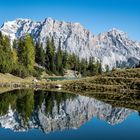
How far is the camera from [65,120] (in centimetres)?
4866

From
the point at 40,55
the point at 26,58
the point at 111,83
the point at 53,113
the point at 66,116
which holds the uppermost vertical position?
the point at 40,55

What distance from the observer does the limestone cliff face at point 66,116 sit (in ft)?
143

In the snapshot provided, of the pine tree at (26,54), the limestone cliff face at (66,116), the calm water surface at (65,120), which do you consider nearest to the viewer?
the calm water surface at (65,120)

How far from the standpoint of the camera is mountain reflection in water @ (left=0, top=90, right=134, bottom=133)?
4428 cm

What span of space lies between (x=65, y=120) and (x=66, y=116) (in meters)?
4.38

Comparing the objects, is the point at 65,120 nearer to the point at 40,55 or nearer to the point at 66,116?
the point at 66,116

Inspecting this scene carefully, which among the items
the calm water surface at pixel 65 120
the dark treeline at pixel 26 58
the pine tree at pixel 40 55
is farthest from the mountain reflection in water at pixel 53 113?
the pine tree at pixel 40 55

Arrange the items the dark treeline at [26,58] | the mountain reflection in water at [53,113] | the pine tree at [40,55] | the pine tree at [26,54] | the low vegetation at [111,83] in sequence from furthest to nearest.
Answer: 1. the pine tree at [40,55]
2. the pine tree at [26,54]
3. the dark treeline at [26,58]
4. the low vegetation at [111,83]
5. the mountain reflection in water at [53,113]

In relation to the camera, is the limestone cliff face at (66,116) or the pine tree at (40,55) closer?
the limestone cliff face at (66,116)

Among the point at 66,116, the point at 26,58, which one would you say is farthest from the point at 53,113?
the point at 26,58

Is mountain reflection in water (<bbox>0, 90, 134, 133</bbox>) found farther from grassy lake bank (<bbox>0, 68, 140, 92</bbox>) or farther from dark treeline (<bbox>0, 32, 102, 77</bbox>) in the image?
dark treeline (<bbox>0, 32, 102, 77</bbox>)

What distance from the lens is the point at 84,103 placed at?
6894cm

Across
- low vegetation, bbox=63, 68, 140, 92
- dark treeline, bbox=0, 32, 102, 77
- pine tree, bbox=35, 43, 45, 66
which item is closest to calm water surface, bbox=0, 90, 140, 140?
low vegetation, bbox=63, 68, 140, 92

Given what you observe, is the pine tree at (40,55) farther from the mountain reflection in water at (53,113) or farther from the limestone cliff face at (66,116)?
the limestone cliff face at (66,116)
